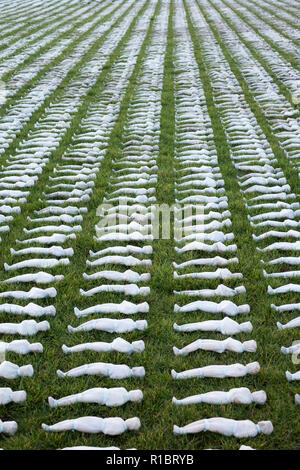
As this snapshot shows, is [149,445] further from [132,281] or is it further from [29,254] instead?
[29,254]

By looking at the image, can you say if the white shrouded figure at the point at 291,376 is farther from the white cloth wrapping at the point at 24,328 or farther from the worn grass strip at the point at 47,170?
the worn grass strip at the point at 47,170

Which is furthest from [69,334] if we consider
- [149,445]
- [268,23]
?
[268,23]

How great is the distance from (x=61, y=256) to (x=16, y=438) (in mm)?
2588

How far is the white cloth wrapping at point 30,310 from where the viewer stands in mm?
4492

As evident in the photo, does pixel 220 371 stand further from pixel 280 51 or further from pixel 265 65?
pixel 280 51

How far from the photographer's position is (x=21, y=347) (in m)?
Result: 4.05

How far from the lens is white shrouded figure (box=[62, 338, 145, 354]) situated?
13.2ft

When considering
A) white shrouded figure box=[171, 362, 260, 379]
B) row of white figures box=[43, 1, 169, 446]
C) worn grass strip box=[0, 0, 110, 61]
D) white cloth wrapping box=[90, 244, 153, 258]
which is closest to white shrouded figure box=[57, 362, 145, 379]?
row of white figures box=[43, 1, 169, 446]

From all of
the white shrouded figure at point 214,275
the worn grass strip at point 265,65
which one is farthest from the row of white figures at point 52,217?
the worn grass strip at point 265,65

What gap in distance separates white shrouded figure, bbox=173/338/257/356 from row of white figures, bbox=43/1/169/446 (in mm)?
392

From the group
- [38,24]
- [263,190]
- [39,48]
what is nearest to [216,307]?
[263,190]

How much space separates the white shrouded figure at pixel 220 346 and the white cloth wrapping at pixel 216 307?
1.49 ft

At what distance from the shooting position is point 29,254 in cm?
553

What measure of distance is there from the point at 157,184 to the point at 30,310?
349 centimetres
